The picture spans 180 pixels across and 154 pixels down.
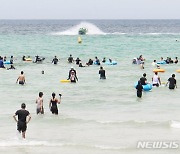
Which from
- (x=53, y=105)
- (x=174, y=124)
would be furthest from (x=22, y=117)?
(x=174, y=124)

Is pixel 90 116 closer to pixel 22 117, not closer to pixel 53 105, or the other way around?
pixel 53 105

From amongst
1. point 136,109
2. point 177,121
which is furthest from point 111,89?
point 177,121

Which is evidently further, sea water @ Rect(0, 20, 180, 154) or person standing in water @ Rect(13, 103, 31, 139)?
sea water @ Rect(0, 20, 180, 154)

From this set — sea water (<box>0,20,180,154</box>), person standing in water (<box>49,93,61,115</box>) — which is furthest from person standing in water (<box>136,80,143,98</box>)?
person standing in water (<box>49,93,61,115</box>)

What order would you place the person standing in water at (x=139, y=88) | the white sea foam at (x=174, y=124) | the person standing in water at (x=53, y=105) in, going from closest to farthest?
the white sea foam at (x=174, y=124)
the person standing in water at (x=53, y=105)
the person standing in water at (x=139, y=88)

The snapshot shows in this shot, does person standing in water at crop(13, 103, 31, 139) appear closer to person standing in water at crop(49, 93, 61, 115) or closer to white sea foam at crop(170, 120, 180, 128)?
person standing in water at crop(49, 93, 61, 115)

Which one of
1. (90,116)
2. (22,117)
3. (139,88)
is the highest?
(139,88)

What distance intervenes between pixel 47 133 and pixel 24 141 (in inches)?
66.8

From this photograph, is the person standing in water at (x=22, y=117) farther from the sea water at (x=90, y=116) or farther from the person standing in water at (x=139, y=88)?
the person standing in water at (x=139, y=88)

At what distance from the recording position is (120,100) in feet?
84.6

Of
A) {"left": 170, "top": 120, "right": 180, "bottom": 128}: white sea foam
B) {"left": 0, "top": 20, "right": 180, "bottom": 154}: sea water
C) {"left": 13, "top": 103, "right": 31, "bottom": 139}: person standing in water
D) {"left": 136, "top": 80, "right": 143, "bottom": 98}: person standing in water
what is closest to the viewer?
{"left": 13, "top": 103, "right": 31, "bottom": 139}: person standing in water

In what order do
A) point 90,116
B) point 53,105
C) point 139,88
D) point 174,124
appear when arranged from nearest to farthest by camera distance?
1. point 174,124
2. point 53,105
3. point 90,116
4. point 139,88

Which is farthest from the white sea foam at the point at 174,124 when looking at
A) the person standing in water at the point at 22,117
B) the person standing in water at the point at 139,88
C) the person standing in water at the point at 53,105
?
the person standing in water at the point at 22,117

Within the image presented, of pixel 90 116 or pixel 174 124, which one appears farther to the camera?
pixel 90 116
